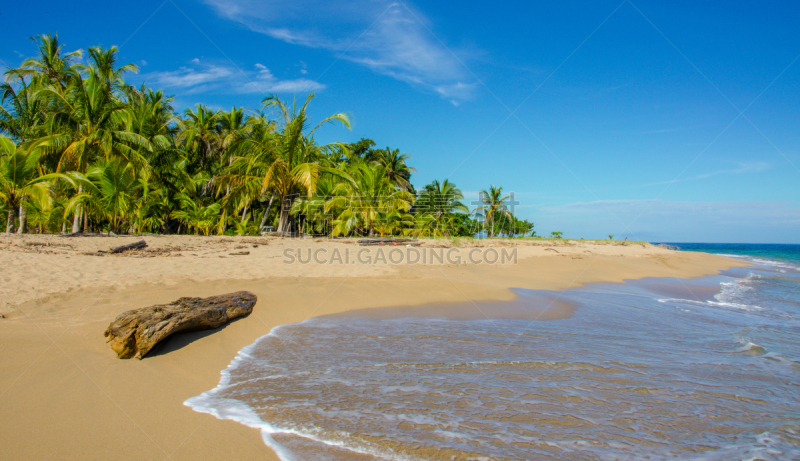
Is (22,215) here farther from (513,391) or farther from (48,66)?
(513,391)

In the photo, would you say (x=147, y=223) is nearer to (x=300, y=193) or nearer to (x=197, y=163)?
(x=197, y=163)

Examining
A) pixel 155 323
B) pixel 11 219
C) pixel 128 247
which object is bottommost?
pixel 155 323

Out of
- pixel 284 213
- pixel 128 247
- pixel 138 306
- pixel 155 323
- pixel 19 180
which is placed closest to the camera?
pixel 155 323

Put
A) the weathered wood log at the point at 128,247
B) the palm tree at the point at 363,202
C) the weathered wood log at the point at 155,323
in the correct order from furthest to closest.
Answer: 1. the palm tree at the point at 363,202
2. the weathered wood log at the point at 128,247
3. the weathered wood log at the point at 155,323

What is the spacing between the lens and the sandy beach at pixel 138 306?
1.92m

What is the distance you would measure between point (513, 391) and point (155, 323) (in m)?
2.92

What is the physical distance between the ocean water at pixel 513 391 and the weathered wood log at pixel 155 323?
0.57 metres

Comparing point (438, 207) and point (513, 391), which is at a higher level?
point (438, 207)

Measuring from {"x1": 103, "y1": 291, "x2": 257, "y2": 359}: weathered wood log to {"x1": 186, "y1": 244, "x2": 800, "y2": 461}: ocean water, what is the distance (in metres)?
0.57

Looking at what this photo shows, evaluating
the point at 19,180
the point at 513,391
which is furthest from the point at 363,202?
the point at 513,391

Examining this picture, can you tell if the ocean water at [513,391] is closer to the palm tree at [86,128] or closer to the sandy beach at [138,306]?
the sandy beach at [138,306]

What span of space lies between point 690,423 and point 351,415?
2120 mm

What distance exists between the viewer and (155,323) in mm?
3014

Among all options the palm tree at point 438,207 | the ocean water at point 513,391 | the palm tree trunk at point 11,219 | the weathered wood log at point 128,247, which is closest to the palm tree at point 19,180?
the palm tree trunk at point 11,219
